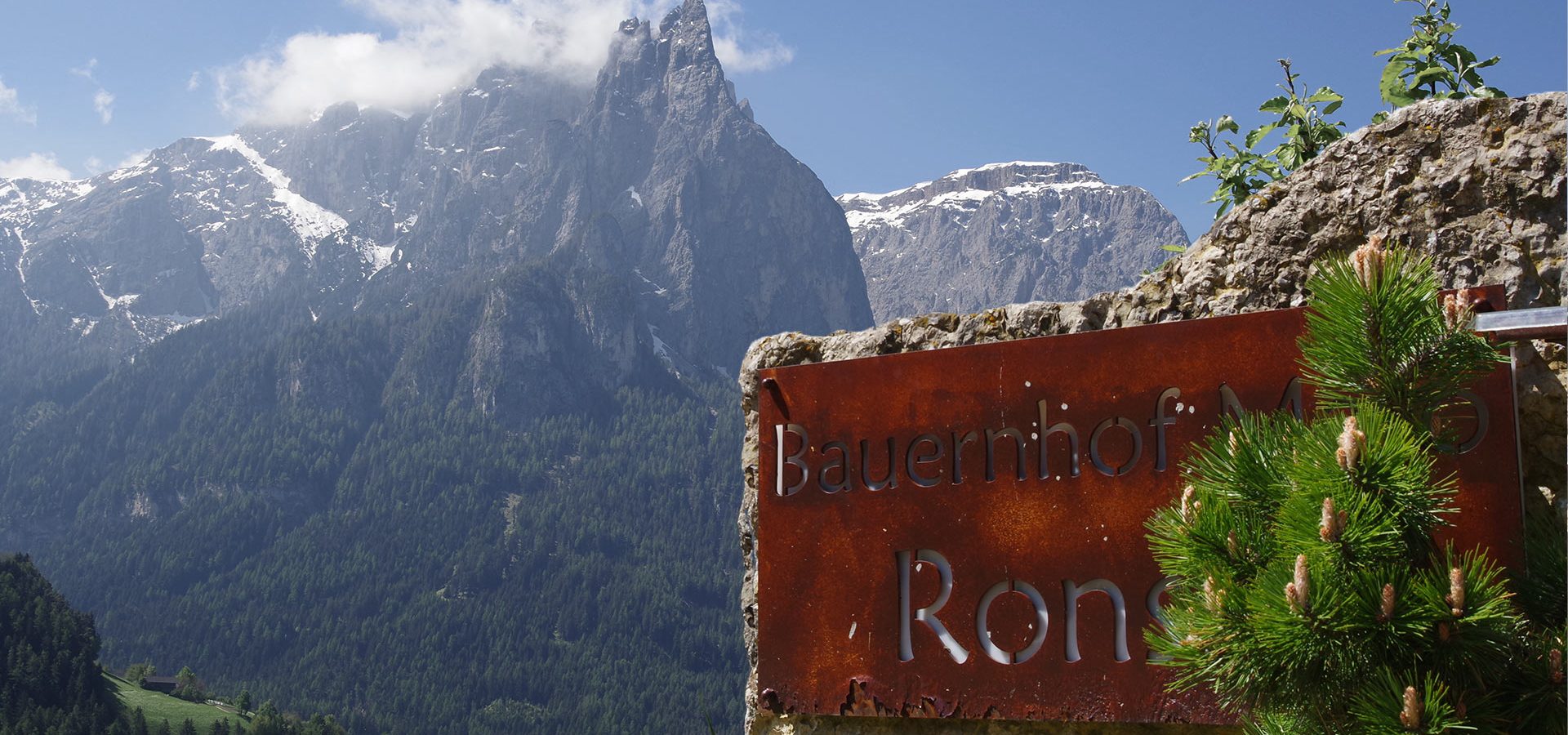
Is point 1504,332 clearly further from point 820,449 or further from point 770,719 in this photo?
point 770,719

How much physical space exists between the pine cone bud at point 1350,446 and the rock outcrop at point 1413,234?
0.92m

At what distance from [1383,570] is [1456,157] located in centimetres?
153

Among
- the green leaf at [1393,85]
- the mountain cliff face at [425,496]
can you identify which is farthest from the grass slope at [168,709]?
the green leaf at [1393,85]

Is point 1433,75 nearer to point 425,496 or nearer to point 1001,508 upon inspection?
point 1001,508

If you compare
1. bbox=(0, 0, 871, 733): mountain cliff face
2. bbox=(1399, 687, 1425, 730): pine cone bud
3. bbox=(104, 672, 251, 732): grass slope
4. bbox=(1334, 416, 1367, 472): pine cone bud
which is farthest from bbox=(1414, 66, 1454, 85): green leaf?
bbox=(0, 0, 871, 733): mountain cliff face

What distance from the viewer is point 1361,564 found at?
221 centimetres

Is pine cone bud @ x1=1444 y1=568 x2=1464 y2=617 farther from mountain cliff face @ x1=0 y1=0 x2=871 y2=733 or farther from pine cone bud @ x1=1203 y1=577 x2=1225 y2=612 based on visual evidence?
mountain cliff face @ x1=0 y1=0 x2=871 y2=733

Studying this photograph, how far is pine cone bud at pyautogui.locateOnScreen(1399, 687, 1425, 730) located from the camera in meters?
2.11

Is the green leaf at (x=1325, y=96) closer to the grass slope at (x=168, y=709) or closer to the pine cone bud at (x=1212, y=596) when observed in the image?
the pine cone bud at (x=1212, y=596)

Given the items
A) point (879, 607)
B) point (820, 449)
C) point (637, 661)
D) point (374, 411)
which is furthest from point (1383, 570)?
point (374, 411)

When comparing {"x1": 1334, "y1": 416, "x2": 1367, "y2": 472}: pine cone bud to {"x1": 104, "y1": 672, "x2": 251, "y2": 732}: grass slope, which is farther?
{"x1": 104, "y1": 672, "x2": 251, "y2": 732}: grass slope

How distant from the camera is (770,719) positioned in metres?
4.13

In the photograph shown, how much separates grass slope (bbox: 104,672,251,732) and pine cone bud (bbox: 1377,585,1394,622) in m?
97.6

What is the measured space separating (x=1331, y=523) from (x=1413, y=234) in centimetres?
142
